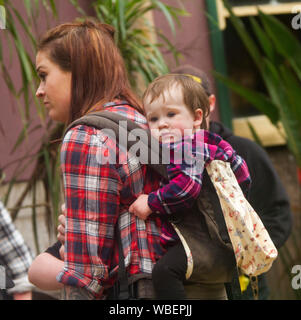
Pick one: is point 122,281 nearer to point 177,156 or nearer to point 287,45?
point 177,156

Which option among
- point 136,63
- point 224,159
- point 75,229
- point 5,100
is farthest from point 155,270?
point 5,100

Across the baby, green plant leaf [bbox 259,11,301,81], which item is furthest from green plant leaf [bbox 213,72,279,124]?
the baby

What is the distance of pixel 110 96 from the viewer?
1524mm

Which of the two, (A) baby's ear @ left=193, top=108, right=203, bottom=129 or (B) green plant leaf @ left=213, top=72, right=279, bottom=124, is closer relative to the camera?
(B) green plant leaf @ left=213, top=72, right=279, bottom=124

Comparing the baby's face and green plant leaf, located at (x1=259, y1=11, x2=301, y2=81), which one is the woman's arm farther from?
green plant leaf, located at (x1=259, y1=11, x2=301, y2=81)

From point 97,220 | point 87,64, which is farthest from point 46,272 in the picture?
point 87,64

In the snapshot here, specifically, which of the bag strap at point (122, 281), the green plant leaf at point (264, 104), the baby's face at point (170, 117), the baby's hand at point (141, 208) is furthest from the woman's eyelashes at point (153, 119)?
the green plant leaf at point (264, 104)

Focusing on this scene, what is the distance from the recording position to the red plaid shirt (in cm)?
138

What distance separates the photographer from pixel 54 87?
1.54 meters

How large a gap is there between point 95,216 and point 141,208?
0.11 meters

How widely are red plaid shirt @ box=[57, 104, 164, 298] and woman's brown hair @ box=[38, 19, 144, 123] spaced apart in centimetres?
15

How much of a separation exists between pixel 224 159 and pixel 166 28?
8.08ft

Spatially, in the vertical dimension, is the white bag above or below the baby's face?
below
